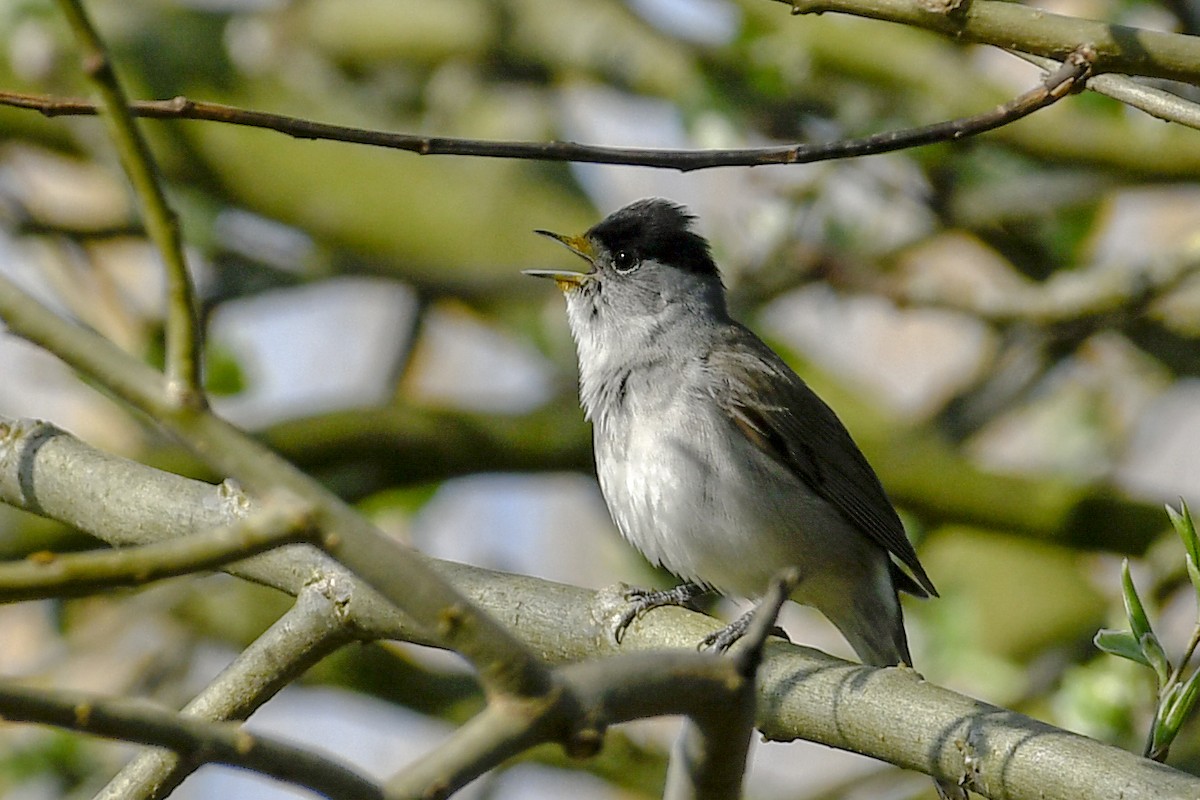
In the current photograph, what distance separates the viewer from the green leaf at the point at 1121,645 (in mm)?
2373

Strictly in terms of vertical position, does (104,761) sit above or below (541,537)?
below

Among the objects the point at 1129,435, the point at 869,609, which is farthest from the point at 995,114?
the point at 1129,435

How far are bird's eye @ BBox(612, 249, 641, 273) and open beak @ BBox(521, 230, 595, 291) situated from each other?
0.10 metres

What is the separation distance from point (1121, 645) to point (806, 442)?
194 centimetres

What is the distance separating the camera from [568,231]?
623cm

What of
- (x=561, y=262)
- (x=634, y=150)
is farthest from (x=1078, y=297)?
(x=634, y=150)

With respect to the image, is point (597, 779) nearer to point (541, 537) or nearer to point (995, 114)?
point (995, 114)

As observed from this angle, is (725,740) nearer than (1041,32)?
Yes

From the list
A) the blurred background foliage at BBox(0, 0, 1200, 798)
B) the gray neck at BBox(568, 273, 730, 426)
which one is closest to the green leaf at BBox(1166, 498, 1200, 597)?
the blurred background foliage at BBox(0, 0, 1200, 798)

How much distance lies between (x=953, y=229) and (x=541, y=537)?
6.72 meters

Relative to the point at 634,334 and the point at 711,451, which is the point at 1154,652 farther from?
the point at 634,334

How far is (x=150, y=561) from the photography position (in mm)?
1374

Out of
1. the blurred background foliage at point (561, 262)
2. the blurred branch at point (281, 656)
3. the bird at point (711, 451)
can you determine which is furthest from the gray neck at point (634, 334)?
the blurred branch at point (281, 656)

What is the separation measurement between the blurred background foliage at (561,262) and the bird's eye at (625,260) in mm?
757
